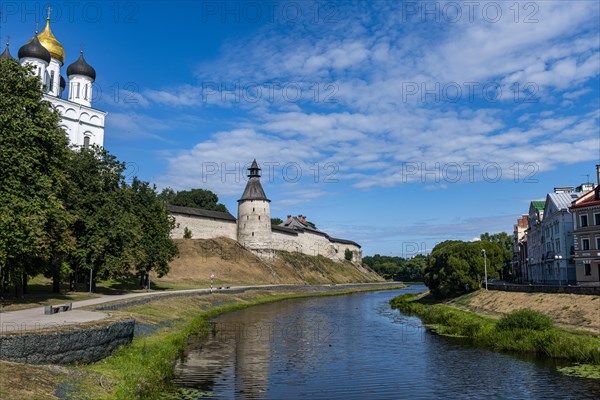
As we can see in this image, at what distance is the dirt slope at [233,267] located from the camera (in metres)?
75.4

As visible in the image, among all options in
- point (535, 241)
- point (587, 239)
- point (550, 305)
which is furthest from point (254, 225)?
point (550, 305)

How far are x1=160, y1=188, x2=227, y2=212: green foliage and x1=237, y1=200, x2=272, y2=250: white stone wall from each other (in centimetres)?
2715

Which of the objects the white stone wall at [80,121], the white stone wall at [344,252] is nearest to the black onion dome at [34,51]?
the white stone wall at [80,121]

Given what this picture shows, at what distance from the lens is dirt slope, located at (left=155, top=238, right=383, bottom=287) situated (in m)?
75.4

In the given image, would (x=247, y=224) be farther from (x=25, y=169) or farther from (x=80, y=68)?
(x=25, y=169)

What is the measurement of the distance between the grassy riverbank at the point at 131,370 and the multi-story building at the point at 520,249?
2441 inches

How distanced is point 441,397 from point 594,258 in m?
34.1

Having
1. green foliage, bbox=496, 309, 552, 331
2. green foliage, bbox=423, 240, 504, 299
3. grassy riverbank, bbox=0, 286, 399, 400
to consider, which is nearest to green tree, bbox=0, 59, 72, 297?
grassy riverbank, bbox=0, 286, 399, 400

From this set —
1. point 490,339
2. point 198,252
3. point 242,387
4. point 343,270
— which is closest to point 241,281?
point 198,252

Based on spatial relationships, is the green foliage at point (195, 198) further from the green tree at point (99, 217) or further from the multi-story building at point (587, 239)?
the multi-story building at point (587, 239)

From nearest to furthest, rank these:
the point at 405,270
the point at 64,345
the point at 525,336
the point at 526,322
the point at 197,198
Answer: the point at 64,345, the point at 525,336, the point at 526,322, the point at 197,198, the point at 405,270

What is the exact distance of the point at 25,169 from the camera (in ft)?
80.9

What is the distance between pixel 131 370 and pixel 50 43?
58.5m

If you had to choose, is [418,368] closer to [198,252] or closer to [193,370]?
[193,370]
